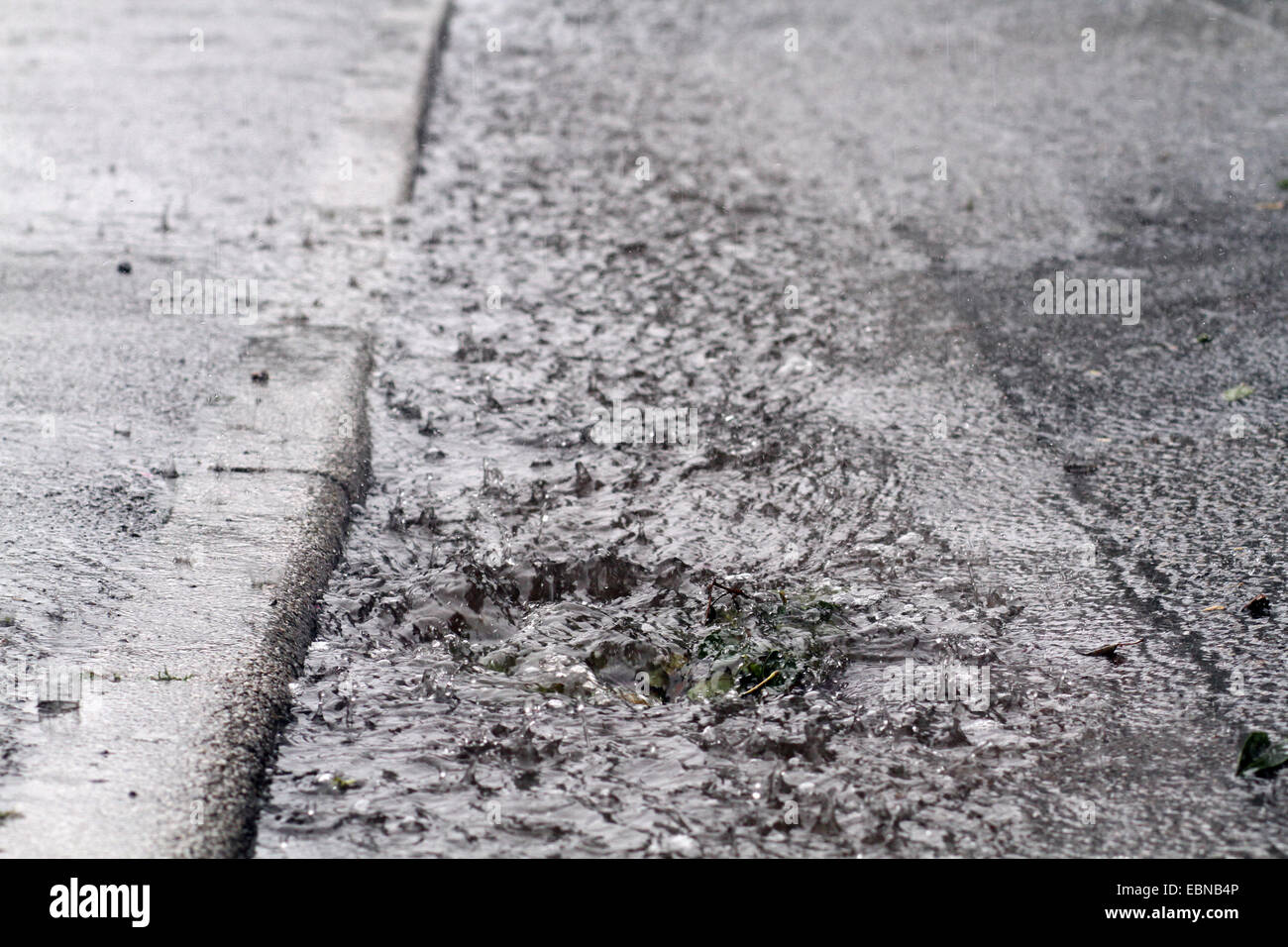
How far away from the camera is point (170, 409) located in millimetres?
3238

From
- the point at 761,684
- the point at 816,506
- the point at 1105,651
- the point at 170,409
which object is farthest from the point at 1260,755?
the point at 170,409

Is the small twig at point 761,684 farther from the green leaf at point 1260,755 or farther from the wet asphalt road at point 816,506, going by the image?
the green leaf at point 1260,755

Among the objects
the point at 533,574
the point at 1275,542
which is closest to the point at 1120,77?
the point at 1275,542

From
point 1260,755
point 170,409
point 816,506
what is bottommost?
point 1260,755

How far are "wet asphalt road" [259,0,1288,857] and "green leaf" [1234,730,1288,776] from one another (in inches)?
1.6

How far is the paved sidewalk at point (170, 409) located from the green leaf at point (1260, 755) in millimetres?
1539

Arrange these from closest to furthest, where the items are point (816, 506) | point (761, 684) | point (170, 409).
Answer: point (761, 684) < point (816, 506) < point (170, 409)

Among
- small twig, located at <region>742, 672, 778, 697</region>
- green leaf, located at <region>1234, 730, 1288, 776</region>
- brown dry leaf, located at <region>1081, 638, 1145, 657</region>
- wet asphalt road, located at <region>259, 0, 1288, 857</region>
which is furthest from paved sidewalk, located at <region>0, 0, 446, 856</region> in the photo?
green leaf, located at <region>1234, 730, 1288, 776</region>

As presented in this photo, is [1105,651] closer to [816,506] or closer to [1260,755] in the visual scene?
[1260,755]

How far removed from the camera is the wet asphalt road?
207 centimetres

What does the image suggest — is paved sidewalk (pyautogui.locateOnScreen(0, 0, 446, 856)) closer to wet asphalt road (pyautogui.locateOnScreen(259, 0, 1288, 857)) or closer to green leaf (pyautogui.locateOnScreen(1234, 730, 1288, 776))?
wet asphalt road (pyautogui.locateOnScreen(259, 0, 1288, 857))

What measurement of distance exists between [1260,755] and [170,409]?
2.49 meters

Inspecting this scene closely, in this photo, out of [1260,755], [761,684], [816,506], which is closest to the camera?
[1260,755]
